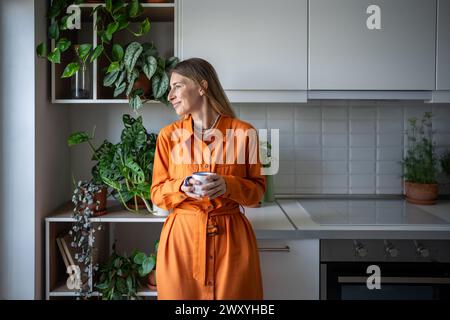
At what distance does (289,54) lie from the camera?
1912 millimetres

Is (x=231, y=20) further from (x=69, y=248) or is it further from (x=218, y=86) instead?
(x=69, y=248)

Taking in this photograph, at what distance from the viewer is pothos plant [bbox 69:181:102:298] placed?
1.80 m

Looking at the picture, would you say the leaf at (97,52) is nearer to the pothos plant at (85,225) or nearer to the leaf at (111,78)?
the leaf at (111,78)

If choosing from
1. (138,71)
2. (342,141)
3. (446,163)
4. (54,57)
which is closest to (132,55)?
(138,71)

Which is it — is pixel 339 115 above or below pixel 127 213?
above

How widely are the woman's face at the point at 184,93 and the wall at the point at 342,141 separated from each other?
0.90 meters

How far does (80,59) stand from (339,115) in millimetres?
1446

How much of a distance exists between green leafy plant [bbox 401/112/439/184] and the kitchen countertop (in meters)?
0.16

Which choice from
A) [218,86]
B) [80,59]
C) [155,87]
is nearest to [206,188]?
[218,86]

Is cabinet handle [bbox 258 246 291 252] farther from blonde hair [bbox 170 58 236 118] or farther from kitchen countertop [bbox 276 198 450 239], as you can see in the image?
blonde hair [bbox 170 58 236 118]

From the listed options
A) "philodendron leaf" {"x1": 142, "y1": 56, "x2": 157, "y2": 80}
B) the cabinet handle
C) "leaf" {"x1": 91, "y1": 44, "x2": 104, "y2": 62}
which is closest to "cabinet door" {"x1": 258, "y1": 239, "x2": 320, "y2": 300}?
the cabinet handle

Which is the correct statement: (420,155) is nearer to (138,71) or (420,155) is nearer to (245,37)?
(245,37)

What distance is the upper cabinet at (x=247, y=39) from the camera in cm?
190

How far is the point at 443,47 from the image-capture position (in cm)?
192
